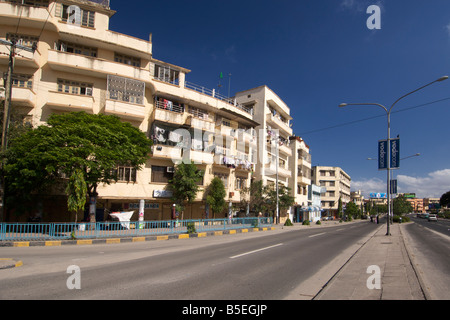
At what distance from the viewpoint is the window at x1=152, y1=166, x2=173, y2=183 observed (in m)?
25.6

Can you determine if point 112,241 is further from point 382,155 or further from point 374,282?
point 382,155

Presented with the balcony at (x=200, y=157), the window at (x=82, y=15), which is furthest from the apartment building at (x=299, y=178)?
the window at (x=82, y=15)

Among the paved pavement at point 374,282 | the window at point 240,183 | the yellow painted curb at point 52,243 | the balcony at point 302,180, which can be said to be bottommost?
the yellow painted curb at point 52,243

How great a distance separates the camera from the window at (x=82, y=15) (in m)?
22.3

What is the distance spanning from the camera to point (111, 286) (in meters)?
6.54

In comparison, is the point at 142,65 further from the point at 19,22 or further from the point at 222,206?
the point at 222,206

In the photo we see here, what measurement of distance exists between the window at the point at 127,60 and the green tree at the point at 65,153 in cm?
901

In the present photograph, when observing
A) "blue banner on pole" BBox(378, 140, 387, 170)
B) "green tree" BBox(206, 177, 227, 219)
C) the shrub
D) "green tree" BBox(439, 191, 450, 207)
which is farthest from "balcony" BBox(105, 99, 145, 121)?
"green tree" BBox(439, 191, 450, 207)

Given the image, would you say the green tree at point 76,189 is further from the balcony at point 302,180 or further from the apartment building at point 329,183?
the apartment building at point 329,183

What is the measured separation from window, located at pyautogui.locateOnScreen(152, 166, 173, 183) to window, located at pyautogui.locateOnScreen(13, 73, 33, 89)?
11271 mm

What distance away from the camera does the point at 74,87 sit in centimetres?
2283

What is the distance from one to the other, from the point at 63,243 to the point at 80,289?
33.6 feet

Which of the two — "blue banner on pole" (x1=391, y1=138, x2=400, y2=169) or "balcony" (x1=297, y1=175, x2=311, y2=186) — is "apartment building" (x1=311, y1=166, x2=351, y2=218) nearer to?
"balcony" (x1=297, y1=175, x2=311, y2=186)
